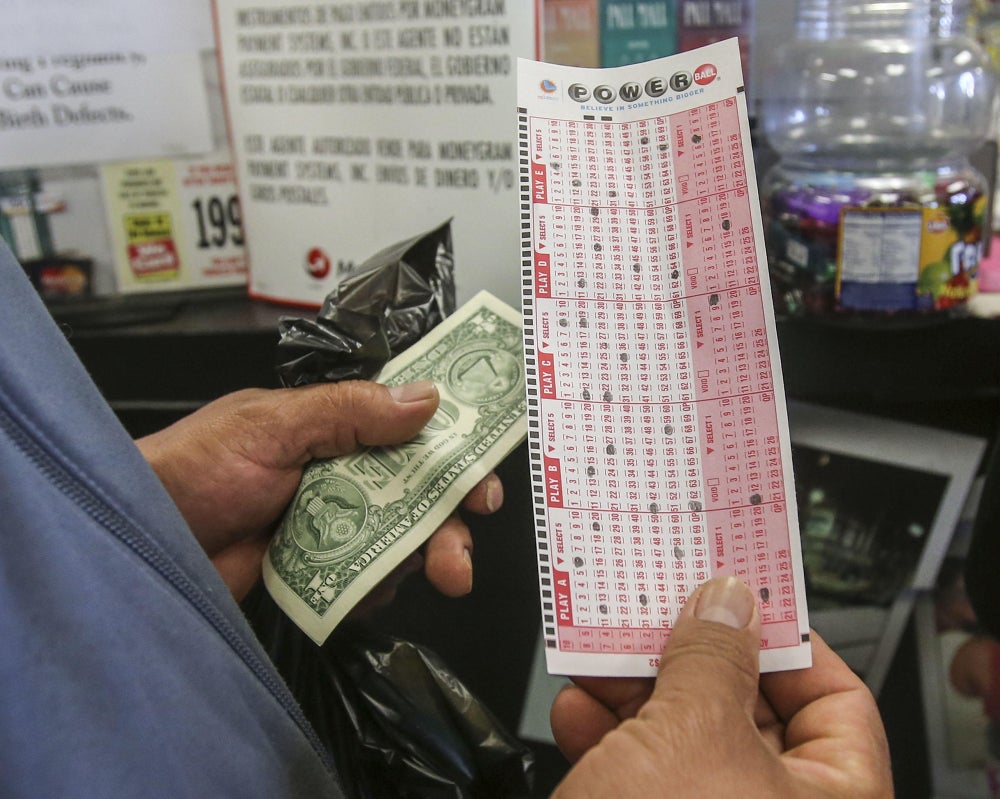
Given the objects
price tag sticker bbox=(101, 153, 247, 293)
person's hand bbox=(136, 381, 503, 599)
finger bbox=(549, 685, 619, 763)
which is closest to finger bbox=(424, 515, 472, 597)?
person's hand bbox=(136, 381, 503, 599)

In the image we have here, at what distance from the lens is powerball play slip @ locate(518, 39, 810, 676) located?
0.44 m

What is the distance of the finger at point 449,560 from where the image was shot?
21.5 inches

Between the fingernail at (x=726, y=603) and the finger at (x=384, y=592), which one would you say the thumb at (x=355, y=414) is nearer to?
the finger at (x=384, y=592)

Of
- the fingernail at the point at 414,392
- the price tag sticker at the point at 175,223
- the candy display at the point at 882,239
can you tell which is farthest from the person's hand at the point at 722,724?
the price tag sticker at the point at 175,223

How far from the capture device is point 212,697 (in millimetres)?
396

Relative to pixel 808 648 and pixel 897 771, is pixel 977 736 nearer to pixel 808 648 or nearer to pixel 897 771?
pixel 897 771

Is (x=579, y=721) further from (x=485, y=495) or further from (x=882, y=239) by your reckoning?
(x=882, y=239)

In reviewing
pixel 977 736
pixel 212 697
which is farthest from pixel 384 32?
pixel 977 736

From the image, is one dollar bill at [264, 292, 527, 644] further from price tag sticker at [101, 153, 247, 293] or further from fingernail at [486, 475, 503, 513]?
price tag sticker at [101, 153, 247, 293]

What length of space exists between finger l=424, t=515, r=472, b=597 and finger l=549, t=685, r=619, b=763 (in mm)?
103

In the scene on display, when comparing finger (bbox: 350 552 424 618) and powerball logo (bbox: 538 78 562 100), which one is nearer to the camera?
powerball logo (bbox: 538 78 562 100)

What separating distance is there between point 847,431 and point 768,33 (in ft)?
1.27

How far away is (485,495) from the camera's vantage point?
56 cm

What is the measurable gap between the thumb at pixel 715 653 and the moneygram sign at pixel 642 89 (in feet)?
0.90
